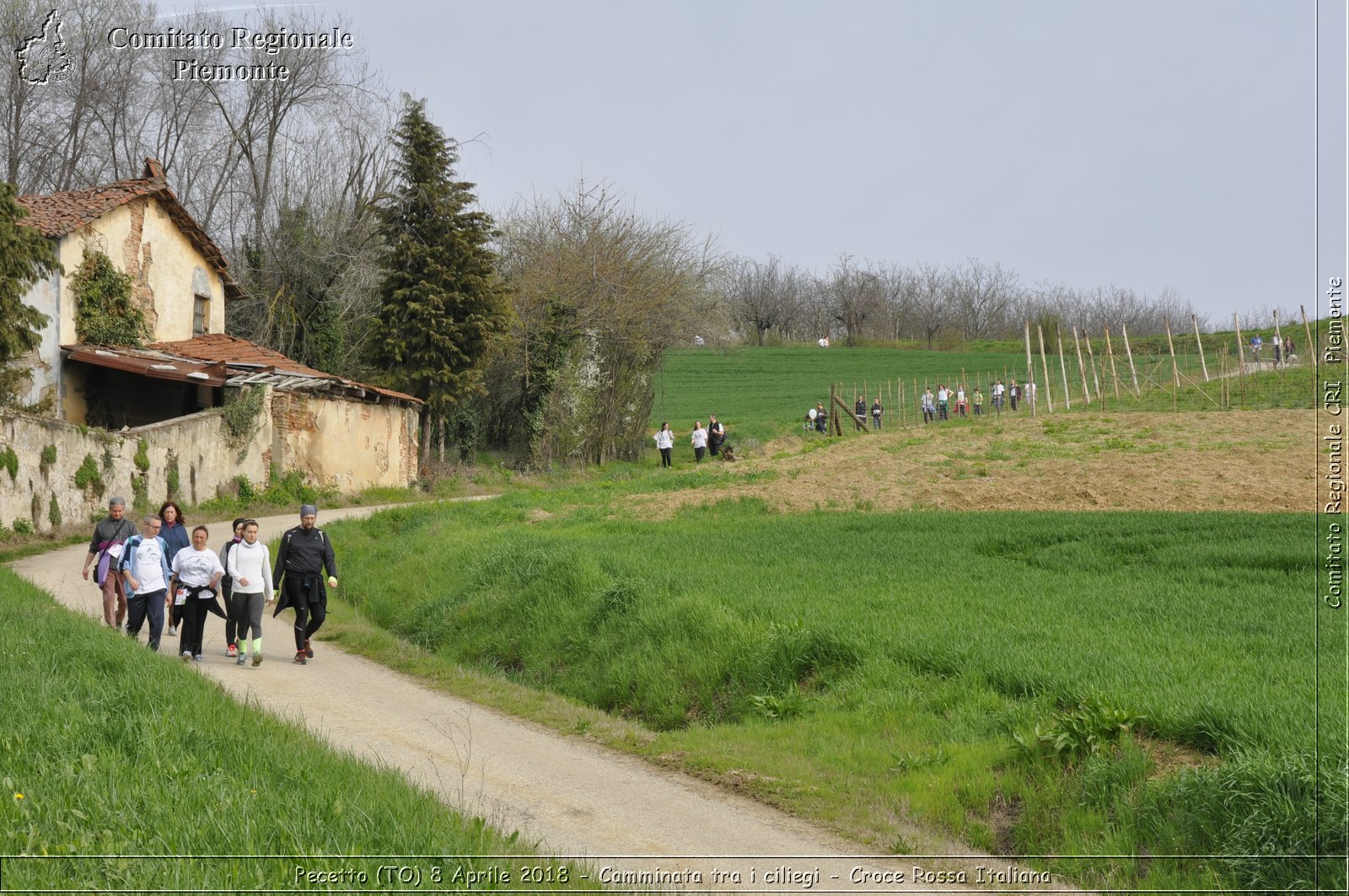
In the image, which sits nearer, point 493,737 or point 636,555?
point 493,737

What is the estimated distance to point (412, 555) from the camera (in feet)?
62.4

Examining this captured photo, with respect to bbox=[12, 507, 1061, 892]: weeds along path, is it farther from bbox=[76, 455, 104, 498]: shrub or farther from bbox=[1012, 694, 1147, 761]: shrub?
bbox=[76, 455, 104, 498]: shrub

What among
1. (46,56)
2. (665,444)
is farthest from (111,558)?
(46,56)

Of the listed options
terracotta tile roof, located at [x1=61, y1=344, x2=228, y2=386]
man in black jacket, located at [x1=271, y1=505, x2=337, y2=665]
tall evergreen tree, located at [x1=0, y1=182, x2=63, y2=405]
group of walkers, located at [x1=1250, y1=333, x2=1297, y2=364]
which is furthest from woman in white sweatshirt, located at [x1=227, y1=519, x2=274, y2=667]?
group of walkers, located at [x1=1250, y1=333, x2=1297, y2=364]

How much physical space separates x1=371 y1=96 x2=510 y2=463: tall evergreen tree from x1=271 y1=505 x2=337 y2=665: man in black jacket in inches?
879

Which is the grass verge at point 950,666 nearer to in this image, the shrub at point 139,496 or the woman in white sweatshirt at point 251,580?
the woman in white sweatshirt at point 251,580

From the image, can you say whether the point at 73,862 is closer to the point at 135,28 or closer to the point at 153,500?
the point at 153,500

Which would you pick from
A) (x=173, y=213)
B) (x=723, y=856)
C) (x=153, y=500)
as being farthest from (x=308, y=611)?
(x=173, y=213)

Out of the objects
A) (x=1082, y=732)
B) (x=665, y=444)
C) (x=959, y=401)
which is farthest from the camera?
(x=959, y=401)

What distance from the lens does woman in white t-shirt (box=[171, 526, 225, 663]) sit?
12320 millimetres

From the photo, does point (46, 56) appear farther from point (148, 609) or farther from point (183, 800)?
point (183, 800)

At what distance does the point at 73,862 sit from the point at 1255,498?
781 inches

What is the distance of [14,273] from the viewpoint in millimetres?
21109

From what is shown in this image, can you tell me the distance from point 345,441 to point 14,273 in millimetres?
12512
